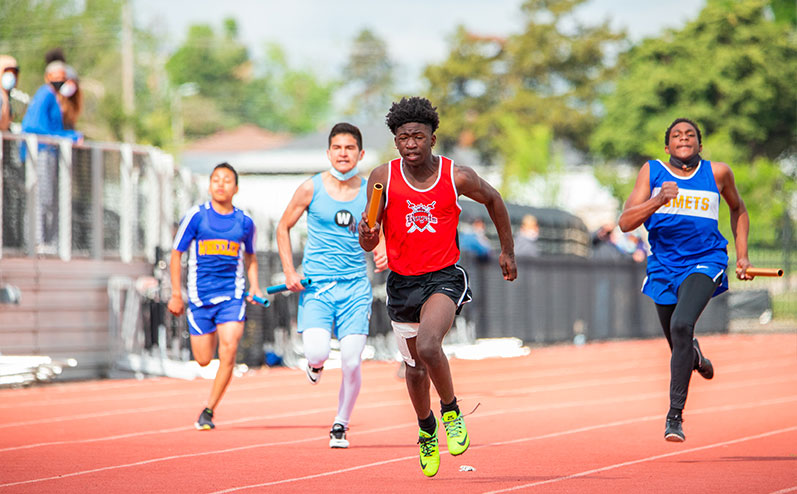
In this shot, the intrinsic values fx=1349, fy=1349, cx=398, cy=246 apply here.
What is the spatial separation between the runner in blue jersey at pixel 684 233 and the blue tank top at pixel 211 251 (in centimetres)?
333

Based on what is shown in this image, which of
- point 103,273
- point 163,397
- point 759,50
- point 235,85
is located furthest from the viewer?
point 235,85

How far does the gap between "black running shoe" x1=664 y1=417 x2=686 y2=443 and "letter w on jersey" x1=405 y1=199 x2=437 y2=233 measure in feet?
6.91

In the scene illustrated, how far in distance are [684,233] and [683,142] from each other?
60 centimetres

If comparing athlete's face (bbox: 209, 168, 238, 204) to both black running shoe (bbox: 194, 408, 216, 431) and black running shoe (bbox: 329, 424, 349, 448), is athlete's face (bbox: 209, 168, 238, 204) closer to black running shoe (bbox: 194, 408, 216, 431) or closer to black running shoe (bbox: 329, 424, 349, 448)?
black running shoe (bbox: 194, 408, 216, 431)

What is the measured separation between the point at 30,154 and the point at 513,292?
9.70m

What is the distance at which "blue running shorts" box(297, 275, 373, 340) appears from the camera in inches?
371

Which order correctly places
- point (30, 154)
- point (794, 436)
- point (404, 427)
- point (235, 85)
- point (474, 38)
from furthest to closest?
point (235, 85), point (474, 38), point (30, 154), point (404, 427), point (794, 436)

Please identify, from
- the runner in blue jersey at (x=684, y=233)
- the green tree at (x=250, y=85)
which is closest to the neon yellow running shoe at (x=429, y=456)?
the runner in blue jersey at (x=684, y=233)

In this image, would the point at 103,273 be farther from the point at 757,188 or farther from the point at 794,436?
the point at 757,188

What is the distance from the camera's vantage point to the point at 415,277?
7.62 metres

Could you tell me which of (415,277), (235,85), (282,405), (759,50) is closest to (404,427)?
(282,405)

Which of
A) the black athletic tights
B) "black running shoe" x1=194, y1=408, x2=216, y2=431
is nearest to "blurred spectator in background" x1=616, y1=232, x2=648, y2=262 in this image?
"black running shoe" x1=194, y1=408, x2=216, y2=431

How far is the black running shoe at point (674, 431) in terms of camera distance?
8.32 metres

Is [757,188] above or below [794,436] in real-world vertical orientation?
above
